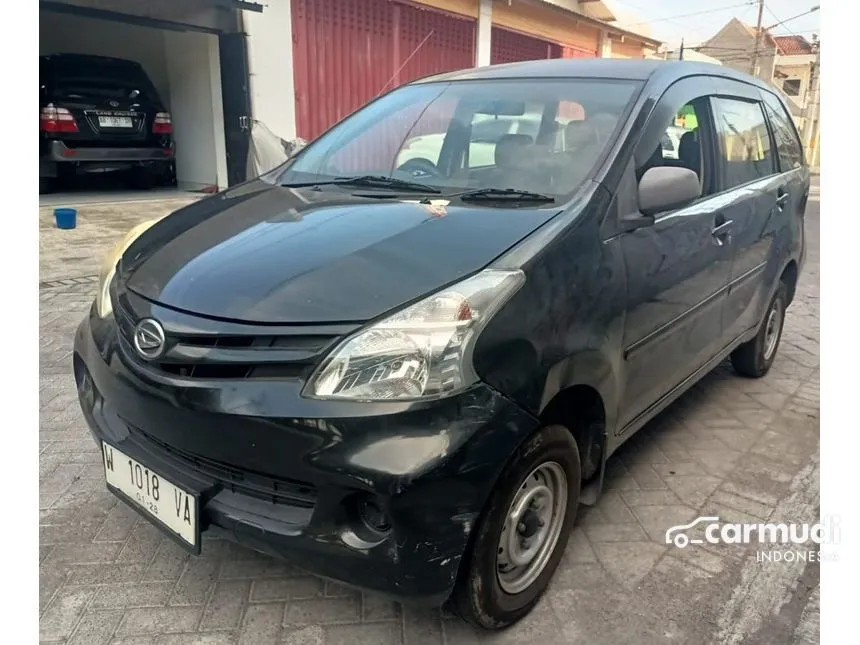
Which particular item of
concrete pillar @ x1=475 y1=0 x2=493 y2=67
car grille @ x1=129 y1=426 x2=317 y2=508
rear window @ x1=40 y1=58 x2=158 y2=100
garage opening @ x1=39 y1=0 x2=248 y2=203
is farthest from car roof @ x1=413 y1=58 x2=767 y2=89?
concrete pillar @ x1=475 y1=0 x2=493 y2=67

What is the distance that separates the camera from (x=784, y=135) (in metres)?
4.19

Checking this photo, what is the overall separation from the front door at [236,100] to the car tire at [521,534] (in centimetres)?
806

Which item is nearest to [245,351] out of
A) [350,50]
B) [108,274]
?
[108,274]

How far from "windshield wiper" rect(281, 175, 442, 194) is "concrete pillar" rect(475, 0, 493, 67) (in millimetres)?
10830

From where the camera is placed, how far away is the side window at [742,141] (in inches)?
128

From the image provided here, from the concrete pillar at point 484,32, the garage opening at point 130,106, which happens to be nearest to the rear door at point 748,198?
the garage opening at point 130,106

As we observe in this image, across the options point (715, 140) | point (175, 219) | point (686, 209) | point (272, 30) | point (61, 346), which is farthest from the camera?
point (272, 30)

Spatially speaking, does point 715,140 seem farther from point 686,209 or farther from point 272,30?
point 272,30

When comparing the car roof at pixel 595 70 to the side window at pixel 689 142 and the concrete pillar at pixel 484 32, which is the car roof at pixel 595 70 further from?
the concrete pillar at pixel 484 32

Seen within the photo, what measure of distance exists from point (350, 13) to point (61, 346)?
7.49 m

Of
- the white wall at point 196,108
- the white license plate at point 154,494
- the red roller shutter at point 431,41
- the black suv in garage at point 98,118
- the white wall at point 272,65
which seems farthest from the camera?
the red roller shutter at point 431,41

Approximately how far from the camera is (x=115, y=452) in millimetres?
2107

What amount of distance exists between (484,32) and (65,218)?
28.5 ft

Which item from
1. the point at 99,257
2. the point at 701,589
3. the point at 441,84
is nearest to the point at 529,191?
the point at 441,84
